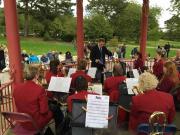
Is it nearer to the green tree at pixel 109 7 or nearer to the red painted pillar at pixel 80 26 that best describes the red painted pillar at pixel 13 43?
the red painted pillar at pixel 80 26

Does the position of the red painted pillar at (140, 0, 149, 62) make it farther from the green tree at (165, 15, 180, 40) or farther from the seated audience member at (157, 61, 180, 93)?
the green tree at (165, 15, 180, 40)

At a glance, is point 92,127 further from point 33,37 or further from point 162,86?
point 33,37

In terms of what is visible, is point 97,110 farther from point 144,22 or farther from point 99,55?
point 144,22

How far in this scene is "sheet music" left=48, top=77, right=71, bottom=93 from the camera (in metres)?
6.71

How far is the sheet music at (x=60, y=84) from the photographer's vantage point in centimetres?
671

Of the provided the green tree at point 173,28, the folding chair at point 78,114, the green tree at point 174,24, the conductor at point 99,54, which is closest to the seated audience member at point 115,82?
the folding chair at point 78,114

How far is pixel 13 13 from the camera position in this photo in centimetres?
742

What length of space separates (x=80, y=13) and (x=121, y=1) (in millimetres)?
81833

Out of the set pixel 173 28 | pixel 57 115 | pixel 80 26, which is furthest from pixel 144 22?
pixel 173 28

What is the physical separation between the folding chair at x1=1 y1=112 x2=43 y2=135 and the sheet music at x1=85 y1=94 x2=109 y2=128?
90 centimetres

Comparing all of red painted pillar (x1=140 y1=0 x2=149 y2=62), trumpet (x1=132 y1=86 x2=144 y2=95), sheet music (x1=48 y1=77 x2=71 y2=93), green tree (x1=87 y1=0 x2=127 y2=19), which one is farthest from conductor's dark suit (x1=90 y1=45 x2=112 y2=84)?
green tree (x1=87 y1=0 x2=127 y2=19)

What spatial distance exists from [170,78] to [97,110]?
284cm

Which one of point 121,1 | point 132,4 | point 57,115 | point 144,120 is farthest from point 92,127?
point 121,1

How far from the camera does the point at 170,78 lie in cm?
720
